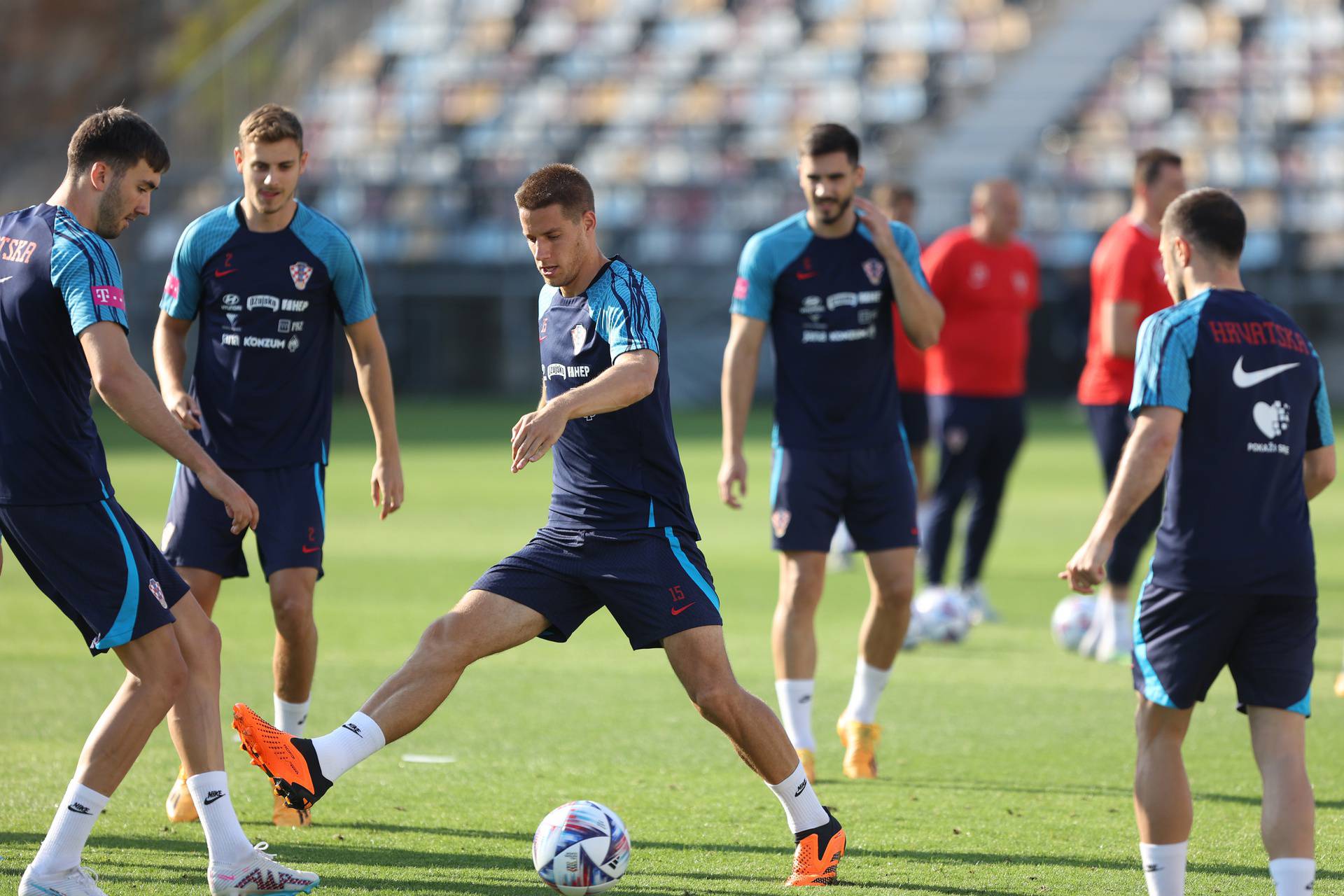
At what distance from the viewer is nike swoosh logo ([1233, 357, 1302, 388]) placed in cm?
427

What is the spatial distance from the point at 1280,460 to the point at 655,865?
2239mm

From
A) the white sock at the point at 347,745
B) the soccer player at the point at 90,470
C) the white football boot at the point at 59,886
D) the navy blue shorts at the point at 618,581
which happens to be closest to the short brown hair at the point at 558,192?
the navy blue shorts at the point at 618,581

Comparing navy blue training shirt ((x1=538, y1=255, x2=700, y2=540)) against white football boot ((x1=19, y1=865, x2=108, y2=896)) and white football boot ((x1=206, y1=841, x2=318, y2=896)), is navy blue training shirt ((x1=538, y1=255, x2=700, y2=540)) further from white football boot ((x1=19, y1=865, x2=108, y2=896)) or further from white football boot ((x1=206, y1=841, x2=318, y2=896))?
white football boot ((x1=19, y1=865, x2=108, y2=896))

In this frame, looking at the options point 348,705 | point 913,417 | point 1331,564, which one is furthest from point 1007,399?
point 348,705

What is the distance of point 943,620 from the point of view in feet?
31.3

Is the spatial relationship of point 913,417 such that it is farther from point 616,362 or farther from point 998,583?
point 616,362

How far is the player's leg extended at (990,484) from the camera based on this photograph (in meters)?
10.3

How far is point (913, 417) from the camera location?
37.7 feet

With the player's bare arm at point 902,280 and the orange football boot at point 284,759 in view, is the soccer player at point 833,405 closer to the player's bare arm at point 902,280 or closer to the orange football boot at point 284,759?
the player's bare arm at point 902,280

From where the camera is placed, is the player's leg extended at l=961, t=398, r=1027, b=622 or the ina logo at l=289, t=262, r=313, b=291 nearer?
the ina logo at l=289, t=262, r=313, b=291

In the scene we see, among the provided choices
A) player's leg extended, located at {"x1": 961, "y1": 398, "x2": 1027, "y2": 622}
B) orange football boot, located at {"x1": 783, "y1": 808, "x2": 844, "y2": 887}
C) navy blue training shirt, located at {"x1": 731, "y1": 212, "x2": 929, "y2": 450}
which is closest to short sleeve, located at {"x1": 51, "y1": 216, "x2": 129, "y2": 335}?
orange football boot, located at {"x1": 783, "y1": 808, "x2": 844, "y2": 887}

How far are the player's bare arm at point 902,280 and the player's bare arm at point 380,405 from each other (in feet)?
6.55

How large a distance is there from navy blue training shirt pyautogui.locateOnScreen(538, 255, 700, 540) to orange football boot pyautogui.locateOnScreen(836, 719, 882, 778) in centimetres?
185

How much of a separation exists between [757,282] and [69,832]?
3.41 meters
